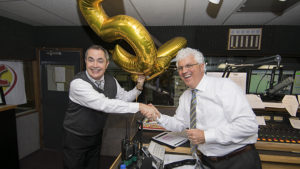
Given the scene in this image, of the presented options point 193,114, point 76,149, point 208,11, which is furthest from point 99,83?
point 208,11

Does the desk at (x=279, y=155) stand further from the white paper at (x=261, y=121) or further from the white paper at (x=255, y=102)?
the white paper at (x=255, y=102)

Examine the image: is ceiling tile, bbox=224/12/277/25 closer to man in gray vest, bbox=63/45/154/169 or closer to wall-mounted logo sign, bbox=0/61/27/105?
man in gray vest, bbox=63/45/154/169

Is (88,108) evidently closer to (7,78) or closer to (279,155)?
(279,155)

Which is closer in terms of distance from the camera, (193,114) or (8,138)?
(193,114)

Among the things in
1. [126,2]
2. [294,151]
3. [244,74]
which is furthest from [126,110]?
[294,151]

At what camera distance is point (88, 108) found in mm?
1570

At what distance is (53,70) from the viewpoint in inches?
114

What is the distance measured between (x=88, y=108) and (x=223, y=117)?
1.30m

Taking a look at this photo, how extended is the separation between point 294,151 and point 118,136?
2.48 metres

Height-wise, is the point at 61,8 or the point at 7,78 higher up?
the point at 61,8

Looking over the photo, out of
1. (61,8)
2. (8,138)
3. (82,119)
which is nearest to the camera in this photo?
(82,119)

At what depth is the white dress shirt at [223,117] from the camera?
113 centimetres

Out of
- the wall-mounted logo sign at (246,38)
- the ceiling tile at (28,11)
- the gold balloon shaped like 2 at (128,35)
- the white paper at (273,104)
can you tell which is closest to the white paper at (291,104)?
the white paper at (273,104)

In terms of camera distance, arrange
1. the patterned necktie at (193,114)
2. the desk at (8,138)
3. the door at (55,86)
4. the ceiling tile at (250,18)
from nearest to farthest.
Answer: the patterned necktie at (193,114) → the ceiling tile at (250,18) → the desk at (8,138) → the door at (55,86)
